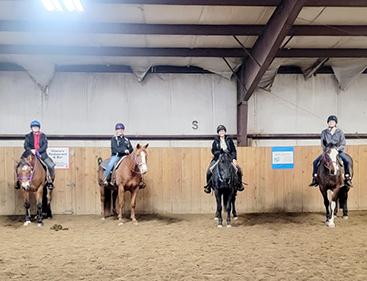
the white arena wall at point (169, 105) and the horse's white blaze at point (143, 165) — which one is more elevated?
the white arena wall at point (169, 105)

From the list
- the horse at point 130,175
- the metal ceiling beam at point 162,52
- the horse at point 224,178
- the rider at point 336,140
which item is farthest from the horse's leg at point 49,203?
the rider at point 336,140

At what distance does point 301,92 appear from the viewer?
8.99 meters

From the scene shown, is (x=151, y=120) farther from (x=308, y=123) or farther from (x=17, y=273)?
(x=17, y=273)

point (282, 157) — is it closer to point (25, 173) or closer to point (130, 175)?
point (130, 175)

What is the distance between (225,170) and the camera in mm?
6277

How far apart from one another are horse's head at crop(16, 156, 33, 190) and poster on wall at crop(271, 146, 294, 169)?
451 cm

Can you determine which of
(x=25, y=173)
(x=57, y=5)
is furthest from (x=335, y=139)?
(x=25, y=173)

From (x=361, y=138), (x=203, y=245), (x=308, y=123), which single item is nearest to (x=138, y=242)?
(x=203, y=245)

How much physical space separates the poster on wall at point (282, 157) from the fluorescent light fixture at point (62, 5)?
14.8 feet

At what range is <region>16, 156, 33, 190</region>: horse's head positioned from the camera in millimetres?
6246

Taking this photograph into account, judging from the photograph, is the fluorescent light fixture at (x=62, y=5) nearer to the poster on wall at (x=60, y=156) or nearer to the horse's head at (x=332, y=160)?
the poster on wall at (x=60, y=156)

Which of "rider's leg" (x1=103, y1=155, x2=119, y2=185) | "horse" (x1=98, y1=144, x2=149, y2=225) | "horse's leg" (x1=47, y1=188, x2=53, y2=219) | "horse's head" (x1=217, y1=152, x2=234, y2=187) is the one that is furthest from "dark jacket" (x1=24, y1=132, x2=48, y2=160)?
"horse's head" (x1=217, y1=152, x2=234, y2=187)

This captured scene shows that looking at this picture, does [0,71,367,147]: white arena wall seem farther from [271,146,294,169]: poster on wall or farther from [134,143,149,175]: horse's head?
[134,143,149,175]: horse's head

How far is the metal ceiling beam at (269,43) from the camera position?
5.77 metres
